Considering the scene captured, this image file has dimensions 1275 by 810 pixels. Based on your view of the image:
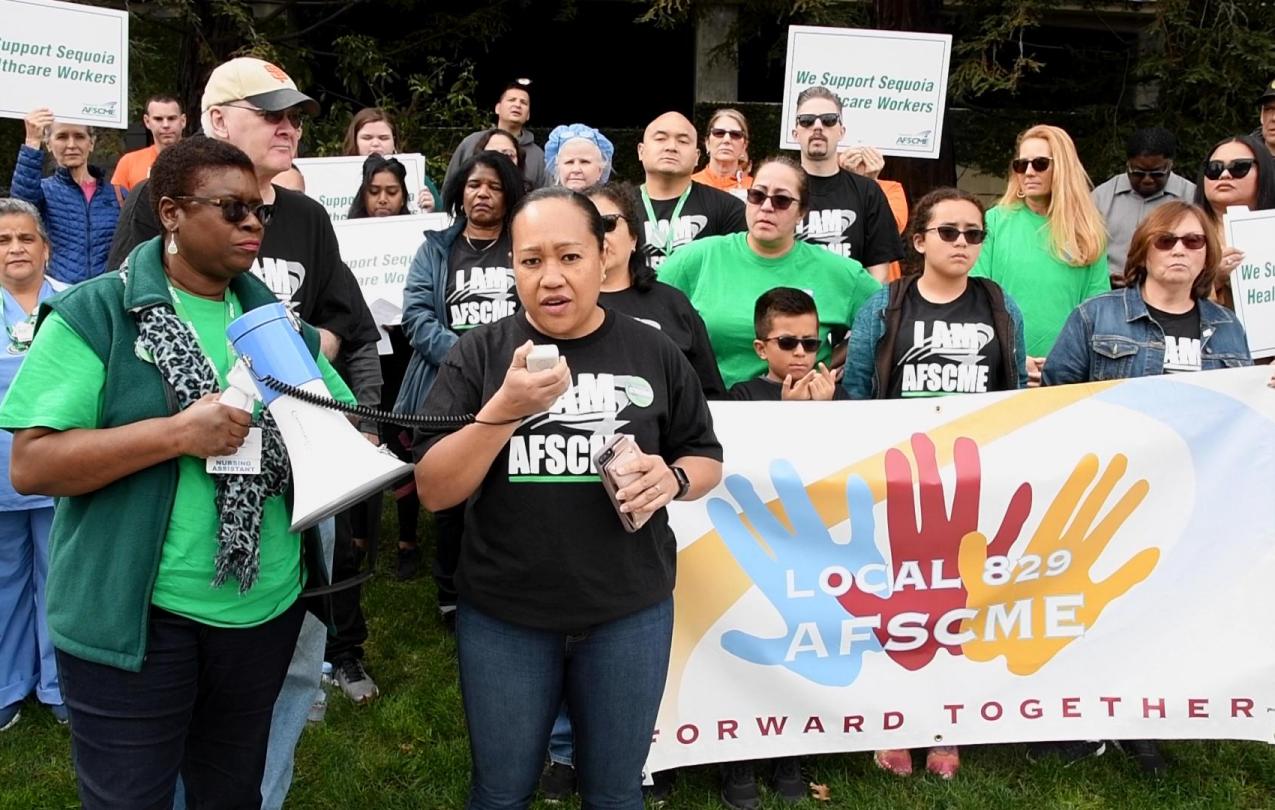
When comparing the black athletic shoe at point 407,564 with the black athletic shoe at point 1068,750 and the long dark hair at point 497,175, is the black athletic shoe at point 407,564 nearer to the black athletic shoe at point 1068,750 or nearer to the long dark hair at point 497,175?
the long dark hair at point 497,175

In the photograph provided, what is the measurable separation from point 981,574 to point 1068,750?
0.78 m

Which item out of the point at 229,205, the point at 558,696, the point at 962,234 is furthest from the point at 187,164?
the point at 962,234

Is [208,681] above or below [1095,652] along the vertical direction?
above

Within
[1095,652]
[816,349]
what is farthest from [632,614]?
[1095,652]

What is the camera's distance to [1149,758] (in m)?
3.93

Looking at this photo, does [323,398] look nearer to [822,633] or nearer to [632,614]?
[632,614]

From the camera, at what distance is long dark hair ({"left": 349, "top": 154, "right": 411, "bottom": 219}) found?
6.13m

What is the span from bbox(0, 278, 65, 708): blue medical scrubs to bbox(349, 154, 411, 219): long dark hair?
1.96 m

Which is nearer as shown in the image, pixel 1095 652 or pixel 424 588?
pixel 1095 652

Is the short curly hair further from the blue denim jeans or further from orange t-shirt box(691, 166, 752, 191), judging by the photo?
orange t-shirt box(691, 166, 752, 191)

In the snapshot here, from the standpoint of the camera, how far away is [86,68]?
6.54 meters

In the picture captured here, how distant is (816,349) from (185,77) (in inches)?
376

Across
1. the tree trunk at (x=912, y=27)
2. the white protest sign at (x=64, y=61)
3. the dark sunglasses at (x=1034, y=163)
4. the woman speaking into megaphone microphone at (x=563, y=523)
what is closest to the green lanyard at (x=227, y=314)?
the woman speaking into megaphone microphone at (x=563, y=523)

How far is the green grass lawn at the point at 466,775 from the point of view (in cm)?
376
